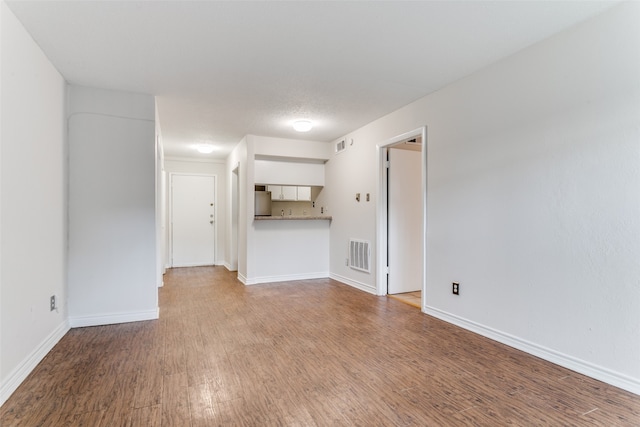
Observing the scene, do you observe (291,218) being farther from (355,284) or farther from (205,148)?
(205,148)

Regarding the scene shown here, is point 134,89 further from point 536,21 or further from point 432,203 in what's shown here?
point 536,21

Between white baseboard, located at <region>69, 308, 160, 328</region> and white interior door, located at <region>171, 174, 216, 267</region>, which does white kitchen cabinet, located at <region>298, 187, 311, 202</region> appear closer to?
white interior door, located at <region>171, 174, 216, 267</region>

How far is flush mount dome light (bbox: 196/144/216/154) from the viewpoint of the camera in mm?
5816

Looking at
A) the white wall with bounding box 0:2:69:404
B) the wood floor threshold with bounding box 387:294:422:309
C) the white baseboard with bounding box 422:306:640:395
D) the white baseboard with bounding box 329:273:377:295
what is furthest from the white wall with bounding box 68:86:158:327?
the white baseboard with bounding box 422:306:640:395

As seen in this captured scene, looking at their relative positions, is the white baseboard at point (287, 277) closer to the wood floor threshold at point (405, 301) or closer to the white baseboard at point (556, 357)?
the wood floor threshold at point (405, 301)

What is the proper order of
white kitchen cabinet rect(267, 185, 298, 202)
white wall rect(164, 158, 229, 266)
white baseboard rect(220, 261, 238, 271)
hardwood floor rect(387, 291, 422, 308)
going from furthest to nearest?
white wall rect(164, 158, 229, 266) → white baseboard rect(220, 261, 238, 271) → white kitchen cabinet rect(267, 185, 298, 202) → hardwood floor rect(387, 291, 422, 308)

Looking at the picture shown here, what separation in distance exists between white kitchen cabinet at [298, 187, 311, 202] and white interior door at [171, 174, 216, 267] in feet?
7.06

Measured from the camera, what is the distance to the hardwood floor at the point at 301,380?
1.73m

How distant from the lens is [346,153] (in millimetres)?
5176

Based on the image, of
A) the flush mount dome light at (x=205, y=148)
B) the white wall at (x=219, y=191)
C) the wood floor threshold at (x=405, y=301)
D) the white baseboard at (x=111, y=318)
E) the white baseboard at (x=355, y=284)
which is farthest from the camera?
the white wall at (x=219, y=191)

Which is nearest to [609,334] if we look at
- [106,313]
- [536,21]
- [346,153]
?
[536,21]

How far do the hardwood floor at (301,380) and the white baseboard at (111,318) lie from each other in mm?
104

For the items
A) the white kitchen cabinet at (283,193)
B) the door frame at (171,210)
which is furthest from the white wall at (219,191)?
the white kitchen cabinet at (283,193)

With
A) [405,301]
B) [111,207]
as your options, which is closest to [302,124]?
[111,207]
